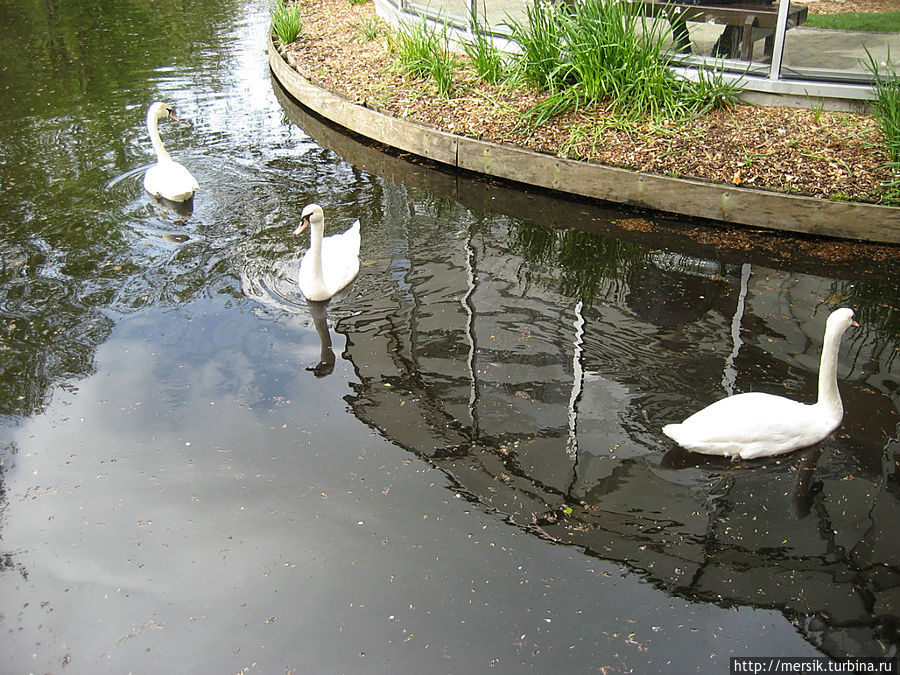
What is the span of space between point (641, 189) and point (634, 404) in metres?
3.46

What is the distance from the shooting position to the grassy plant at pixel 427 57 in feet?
32.7

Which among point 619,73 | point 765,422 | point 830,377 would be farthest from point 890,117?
point 765,422

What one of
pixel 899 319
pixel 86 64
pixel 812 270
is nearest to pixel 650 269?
pixel 812 270

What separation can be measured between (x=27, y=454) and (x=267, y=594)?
2091 millimetres

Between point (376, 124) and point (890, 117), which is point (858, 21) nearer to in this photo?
point (890, 117)

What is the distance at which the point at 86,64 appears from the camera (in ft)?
43.6

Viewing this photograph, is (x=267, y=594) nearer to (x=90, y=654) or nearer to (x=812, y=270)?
(x=90, y=654)

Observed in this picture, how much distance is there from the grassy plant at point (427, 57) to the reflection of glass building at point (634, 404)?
9.67ft

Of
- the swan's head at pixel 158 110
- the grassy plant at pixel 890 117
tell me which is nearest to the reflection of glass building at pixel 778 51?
the grassy plant at pixel 890 117

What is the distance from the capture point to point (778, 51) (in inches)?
346

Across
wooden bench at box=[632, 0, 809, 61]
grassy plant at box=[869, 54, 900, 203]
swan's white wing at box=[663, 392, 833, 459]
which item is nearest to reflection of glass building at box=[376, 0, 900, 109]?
wooden bench at box=[632, 0, 809, 61]

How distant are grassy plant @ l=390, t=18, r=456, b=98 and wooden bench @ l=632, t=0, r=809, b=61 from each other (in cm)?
243

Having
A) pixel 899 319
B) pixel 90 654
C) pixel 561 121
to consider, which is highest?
pixel 561 121

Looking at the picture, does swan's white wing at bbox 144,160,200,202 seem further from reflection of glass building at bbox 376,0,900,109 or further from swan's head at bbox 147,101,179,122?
reflection of glass building at bbox 376,0,900,109
